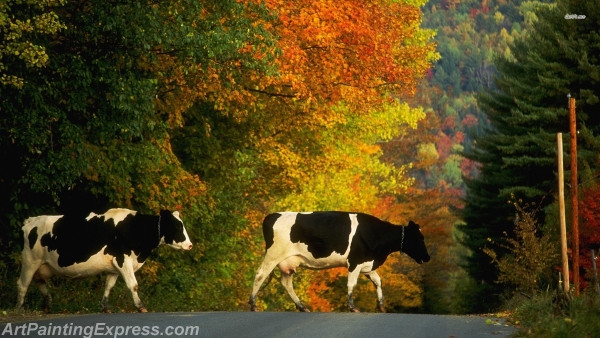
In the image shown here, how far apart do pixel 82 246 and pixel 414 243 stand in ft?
31.6

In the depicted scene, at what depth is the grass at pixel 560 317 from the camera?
683 inches

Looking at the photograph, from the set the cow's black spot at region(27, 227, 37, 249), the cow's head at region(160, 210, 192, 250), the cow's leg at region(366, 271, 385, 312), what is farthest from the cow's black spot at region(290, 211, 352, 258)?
→ the cow's black spot at region(27, 227, 37, 249)

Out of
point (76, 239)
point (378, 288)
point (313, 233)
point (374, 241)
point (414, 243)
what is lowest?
point (378, 288)

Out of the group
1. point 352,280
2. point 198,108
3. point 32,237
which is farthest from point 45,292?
point 198,108

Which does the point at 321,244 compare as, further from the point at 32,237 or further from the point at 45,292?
the point at 32,237

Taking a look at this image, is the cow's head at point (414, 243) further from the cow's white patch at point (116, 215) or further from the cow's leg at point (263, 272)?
the cow's white patch at point (116, 215)

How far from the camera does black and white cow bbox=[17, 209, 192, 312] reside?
24.8 metres

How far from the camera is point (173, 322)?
1950cm

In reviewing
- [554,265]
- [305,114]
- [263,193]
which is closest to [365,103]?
[305,114]

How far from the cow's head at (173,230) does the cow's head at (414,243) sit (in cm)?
663

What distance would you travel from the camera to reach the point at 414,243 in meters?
31.0

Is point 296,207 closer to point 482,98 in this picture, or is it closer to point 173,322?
point 482,98

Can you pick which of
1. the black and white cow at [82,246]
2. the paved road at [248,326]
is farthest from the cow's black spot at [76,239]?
the paved road at [248,326]

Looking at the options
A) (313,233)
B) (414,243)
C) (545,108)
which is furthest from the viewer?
(545,108)
